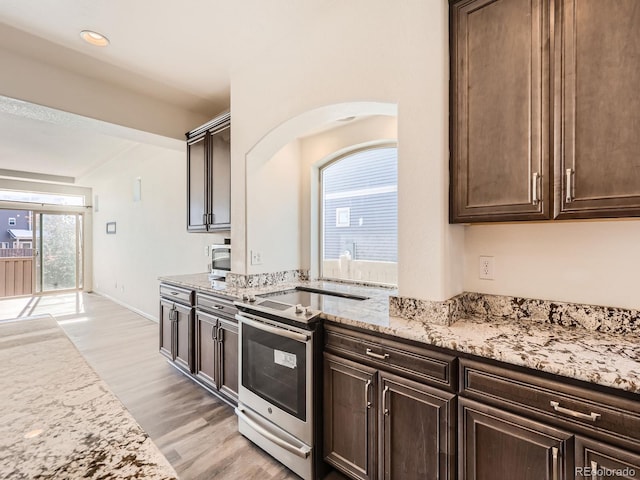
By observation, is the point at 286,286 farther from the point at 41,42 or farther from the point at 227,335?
the point at 41,42

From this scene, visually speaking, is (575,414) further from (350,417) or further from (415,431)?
(350,417)

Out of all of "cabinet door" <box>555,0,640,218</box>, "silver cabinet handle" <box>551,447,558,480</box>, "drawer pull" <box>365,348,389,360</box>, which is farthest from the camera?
"drawer pull" <box>365,348,389,360</box>

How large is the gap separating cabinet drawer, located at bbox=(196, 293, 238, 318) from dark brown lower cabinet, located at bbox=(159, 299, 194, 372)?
7.8 inches

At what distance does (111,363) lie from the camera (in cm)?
346

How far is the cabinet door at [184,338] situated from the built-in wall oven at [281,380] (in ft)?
2.92

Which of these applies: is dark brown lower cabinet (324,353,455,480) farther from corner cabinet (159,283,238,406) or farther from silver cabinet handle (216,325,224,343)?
silver cabinet handle (216,325,224,343)

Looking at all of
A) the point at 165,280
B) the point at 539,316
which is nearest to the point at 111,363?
the point at 165,280

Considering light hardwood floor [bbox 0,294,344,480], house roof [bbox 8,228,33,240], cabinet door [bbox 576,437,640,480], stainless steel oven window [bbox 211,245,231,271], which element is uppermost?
house roof [bbox 8,228,33,240]

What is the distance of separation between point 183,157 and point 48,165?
4076 mm

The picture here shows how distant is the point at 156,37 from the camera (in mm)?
2246

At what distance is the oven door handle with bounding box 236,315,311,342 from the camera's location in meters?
1.80

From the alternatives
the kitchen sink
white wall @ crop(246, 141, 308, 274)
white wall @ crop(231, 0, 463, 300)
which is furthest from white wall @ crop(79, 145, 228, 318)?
white wall @ crop(231, 0, 463, 300)

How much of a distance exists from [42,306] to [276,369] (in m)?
6.72

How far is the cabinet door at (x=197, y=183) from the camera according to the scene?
325 centimetres
